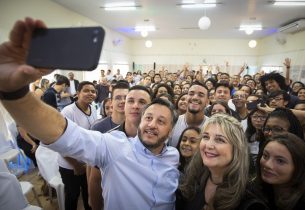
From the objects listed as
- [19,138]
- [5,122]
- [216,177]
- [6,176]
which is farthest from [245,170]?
[5,122]

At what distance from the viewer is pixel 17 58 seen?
2.43 feet

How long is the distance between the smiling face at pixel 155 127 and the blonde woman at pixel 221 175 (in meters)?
0.29

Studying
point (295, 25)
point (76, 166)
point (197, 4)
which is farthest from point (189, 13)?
point (76, 166)

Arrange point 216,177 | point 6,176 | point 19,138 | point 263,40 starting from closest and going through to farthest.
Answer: point 216,177 → point 6,176 → point 19,138 → point 263,40

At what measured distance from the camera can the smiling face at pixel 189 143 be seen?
213 centimetres

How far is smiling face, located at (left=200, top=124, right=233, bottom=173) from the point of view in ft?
4.51

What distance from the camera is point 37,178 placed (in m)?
4.05

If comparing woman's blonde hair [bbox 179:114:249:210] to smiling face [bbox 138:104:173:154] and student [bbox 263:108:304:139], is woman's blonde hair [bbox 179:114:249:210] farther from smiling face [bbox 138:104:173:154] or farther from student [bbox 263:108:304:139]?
student [bbox 263:108:304:139]

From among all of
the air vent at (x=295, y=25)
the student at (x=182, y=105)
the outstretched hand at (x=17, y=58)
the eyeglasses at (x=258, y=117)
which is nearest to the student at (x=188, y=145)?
the eyeglasses at (x=258, y=117)

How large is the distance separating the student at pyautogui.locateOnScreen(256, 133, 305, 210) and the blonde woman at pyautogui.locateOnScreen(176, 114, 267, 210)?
23 cm

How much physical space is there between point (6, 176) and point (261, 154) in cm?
200

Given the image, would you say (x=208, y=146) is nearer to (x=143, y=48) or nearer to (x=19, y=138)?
(x=19, y=138)

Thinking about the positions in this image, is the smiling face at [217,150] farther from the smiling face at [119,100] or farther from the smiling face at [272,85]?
the smiling face at [272,85]

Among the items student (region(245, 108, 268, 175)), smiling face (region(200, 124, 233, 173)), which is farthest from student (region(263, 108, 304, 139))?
smiling face (region(200, 124, 233, 173))
